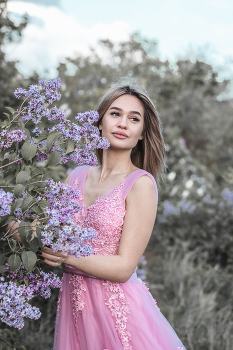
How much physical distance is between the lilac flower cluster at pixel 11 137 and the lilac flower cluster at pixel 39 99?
0.11 m

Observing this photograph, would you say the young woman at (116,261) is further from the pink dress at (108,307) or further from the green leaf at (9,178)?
the green leaf at (9,178)

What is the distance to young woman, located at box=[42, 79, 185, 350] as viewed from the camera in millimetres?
1555

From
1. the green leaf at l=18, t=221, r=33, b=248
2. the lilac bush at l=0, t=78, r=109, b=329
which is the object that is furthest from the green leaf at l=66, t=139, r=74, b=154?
the green leaf at l=18, t=221, r=33, b=248

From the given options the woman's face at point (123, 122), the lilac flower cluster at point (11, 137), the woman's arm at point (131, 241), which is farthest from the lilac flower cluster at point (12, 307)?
the woman's face at point (123, 122)

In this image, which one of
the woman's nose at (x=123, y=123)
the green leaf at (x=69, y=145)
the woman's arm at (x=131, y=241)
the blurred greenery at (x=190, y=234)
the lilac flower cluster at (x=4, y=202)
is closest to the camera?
the lilac flower cluster at (x=4, y=202)

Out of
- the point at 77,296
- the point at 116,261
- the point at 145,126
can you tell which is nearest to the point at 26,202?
the point at 116,261

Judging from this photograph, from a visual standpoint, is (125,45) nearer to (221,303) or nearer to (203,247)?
(203,247)

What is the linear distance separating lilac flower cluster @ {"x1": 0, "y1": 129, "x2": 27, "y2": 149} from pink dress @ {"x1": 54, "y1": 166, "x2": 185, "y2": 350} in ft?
2.07

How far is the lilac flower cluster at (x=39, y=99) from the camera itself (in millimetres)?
1269

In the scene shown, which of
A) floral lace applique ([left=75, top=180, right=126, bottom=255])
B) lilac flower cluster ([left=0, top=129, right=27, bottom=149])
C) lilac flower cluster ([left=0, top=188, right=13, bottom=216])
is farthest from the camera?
floral lace applique ([left=75, top=180, right=126, bottom=255])

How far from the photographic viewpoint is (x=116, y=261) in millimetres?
1500

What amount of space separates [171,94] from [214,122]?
7.58ft

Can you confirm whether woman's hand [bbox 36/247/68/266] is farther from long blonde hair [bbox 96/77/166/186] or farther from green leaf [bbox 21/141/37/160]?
long blonde hair [bbox 96/77/166/186]

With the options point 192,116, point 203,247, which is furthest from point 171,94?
point 203,247
